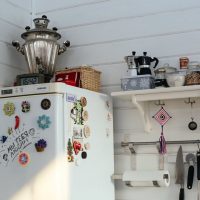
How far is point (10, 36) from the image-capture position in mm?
2602

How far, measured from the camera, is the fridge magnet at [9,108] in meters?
→ 2.13

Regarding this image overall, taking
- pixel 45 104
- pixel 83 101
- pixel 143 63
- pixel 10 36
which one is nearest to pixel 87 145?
pixel 83 101

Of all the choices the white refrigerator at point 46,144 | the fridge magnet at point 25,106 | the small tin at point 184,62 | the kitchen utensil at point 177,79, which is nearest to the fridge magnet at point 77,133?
the white refrigerator at point 46,144

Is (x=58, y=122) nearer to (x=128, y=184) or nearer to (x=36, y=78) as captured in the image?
(x=36, y=78)

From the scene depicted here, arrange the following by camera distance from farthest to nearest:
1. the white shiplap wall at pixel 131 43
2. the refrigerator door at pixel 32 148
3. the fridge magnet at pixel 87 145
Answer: the white shiplap wall at pixel 131 43 < the fridge magnet at pixel 87 145 < the refrigerator door at pixel 32 148

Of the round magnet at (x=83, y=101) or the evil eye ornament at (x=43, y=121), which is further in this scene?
the round magnet at (x=83, y=101)

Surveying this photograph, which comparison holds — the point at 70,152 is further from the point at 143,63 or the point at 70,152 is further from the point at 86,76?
the point at 143,63

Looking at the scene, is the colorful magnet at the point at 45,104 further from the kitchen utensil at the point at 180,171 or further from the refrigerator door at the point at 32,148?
the kitchen utensil at the point at 180,171

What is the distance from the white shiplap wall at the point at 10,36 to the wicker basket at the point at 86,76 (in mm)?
319

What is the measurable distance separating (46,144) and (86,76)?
53cm

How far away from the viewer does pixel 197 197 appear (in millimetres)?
2320

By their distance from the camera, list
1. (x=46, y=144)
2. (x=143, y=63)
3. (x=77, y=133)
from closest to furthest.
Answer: (x=46, y=144), (x=77, y=133), (x=143, y=63)

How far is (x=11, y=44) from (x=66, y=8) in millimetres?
457

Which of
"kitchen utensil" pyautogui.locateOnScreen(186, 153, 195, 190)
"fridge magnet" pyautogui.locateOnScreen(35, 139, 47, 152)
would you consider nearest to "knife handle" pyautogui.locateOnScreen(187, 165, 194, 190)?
"kitchen utensil" pyautogui.locateOnScreen(186, 153, 195, 190)
